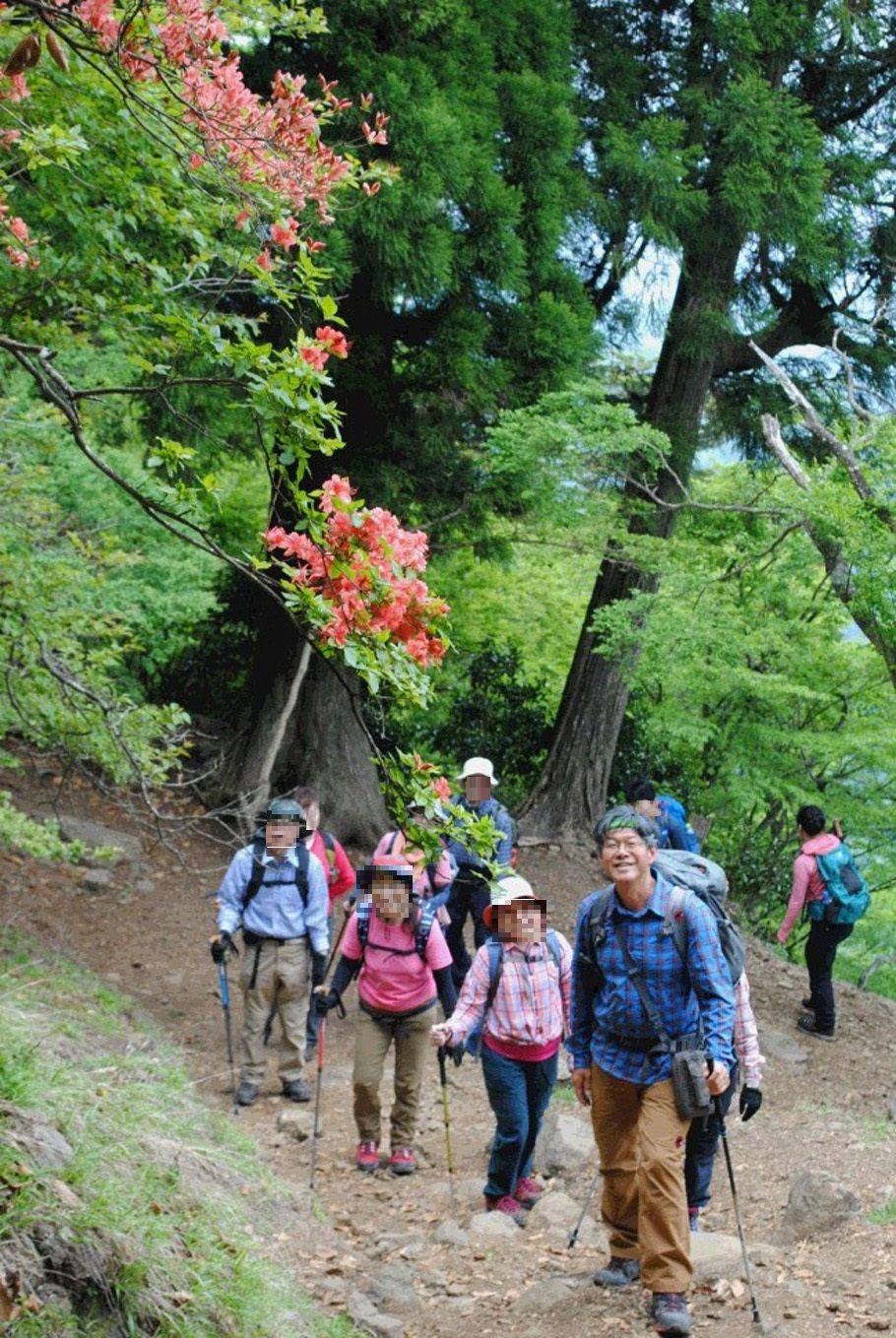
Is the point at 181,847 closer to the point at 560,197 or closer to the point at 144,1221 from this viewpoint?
the point at 560,197

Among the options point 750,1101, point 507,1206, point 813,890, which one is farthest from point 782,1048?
point 750,1101

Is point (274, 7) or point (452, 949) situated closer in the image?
point (274, 7)

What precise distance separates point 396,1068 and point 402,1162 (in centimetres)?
53

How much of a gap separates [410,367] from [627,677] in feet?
11.0

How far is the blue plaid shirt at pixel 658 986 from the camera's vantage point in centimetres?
489

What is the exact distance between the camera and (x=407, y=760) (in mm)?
3676

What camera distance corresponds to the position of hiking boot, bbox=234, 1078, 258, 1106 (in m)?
8.31

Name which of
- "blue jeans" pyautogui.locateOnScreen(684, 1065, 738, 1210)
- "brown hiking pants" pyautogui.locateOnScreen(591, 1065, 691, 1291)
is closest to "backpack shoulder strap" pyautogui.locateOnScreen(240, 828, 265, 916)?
"blue jeans" pyautogui.locateOnScreen(684, 1065, 738, 1210)

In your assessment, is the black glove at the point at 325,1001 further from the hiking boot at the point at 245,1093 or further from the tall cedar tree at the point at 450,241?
the tall cedar tree at the point at 450,241

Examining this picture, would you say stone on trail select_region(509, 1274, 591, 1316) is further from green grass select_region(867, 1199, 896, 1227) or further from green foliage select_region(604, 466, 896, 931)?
green foliage select_region(604, 466, 896, 931)

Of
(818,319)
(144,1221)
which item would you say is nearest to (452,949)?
(144,1221)

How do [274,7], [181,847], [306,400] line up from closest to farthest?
[306,400] < [274,7] < [181,847]

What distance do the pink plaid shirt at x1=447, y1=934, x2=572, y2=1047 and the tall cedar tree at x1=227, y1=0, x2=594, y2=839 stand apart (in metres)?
5.29

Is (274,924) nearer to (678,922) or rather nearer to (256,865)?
(256,865)
